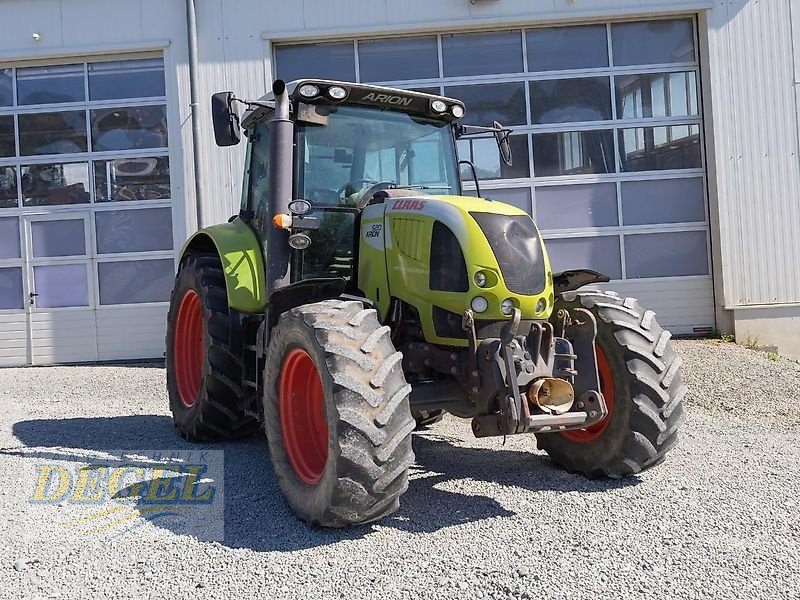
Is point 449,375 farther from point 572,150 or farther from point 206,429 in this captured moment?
point 572,150

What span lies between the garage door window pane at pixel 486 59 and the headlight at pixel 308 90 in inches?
256

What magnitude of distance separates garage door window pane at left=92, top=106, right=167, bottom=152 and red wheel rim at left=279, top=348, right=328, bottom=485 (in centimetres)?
770

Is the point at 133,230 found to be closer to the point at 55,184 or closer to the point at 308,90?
the point at 55,184

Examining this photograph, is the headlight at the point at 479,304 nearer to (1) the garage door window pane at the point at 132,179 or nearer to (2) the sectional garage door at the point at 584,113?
(2) the sectional garage door at the point at 584,113

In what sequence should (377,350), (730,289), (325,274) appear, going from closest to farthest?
(377,350), (325,274), (730,289)

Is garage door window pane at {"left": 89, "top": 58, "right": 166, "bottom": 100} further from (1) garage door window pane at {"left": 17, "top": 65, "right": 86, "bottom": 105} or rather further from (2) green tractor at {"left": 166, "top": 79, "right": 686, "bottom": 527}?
(2) green tractor at {"left": 166, "top": 79, "right": 686, "bottom": 527}

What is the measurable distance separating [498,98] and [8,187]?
7059mm

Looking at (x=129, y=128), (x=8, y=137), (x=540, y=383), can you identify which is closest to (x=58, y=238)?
(x=8, y=137)

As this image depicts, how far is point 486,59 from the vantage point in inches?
440

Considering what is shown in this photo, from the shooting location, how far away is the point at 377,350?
3896 mm

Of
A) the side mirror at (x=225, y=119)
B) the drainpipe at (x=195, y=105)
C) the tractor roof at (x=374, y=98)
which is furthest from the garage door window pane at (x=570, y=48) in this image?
the side mirror at (x=225, y=119)

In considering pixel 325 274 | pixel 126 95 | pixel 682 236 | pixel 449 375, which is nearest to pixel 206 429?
pixel 325 274

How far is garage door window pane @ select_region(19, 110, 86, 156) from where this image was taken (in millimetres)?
11359

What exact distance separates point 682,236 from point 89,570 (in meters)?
9.56
